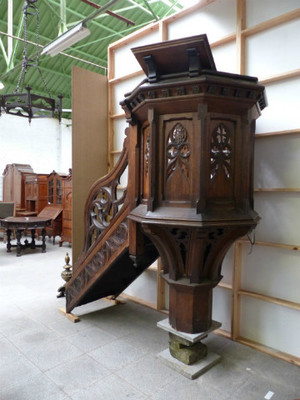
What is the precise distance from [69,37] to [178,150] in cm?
301

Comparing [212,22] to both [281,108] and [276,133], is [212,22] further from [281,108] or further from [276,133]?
[276,133]

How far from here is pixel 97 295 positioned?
3385 mm

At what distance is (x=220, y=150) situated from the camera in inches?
78.4

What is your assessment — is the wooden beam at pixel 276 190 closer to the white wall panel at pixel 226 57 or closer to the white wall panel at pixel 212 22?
the white wall panel at pixel 226 57

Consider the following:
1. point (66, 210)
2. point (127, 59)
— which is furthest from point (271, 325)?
point (66, 210)

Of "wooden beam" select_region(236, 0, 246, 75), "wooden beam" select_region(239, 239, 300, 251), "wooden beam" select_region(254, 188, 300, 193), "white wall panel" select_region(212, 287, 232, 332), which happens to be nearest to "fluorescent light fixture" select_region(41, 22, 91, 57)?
"wooden beam" select_region(236, 0, 246, 75)

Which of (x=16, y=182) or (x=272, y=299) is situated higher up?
(x=16, y=182)

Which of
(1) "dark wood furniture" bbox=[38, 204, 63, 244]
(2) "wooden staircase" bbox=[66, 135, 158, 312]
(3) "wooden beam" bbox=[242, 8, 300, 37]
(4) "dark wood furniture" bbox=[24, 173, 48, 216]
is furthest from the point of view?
(4) "dark wood furniture" bbox=[24, 173, 48, 216]

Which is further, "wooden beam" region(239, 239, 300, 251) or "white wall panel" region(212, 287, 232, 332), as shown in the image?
"white wall panel" region(212, 287, 232, 332)

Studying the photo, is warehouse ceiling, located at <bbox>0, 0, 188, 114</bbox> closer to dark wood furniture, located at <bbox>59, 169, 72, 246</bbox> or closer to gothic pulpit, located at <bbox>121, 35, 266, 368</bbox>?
dark wood furniture, located at <bbox>59, 169, 72, 246</bbox>

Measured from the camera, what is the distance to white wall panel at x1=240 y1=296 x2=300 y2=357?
246 cm

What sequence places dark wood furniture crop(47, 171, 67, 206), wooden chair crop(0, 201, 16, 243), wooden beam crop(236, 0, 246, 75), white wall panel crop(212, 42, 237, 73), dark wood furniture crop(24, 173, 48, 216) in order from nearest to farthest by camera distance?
wooden beam crop(236, 0, 246, 75) → white wall panel crop(212, 42, 237, 73) → dark wood furniture crop(47, 171, 67, 206) → wooden chair crop(0, 201, 16, 243) → dark wood furniture crop(24, 173, 48, 216)

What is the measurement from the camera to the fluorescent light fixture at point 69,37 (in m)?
3.74

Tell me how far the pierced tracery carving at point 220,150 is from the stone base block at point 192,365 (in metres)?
1.50
